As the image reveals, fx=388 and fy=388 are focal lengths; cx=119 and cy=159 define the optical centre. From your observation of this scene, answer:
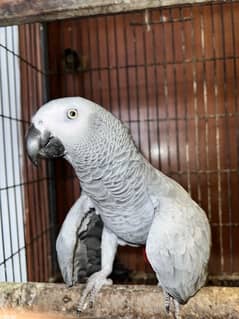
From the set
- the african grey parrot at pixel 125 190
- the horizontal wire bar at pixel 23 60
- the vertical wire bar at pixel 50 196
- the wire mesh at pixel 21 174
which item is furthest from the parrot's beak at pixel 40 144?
the vertical wire bar at pixel 50 196

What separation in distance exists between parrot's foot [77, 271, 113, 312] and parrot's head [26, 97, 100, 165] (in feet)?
1.49

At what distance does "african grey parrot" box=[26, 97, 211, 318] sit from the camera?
1.08 meters

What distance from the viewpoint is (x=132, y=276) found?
7.64 feet

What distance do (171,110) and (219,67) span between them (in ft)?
1.19

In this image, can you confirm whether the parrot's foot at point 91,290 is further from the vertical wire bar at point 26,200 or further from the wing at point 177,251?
the vertical wire bar at point 26,200

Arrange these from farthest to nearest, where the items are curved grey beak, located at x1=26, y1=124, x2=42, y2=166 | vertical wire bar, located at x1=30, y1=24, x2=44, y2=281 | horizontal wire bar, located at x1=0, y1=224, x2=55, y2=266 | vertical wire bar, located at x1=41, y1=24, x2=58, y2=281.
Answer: vertical wire bar, located at x1=41, y1=24, x2=58, y2=281, vertical wire bar, located at x1=30, y1=24, x2=44, y2=281, horizontal wire bar, located at x1=0, y1=224, x2=55, y2=266, curved grey beak, located at x1=26, y1=124, x2=42, y2=166

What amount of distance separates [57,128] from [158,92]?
1336mm

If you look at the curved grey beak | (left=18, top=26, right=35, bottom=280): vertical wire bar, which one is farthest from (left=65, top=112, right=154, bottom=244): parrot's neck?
(left=18, top=26, right=35, bottom=280): vertical wire bar

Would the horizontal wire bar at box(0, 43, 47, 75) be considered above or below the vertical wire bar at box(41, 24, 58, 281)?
above

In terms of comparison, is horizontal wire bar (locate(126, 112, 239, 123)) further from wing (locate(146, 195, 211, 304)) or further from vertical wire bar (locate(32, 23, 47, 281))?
wing (locate(146, 195, 211, 304))

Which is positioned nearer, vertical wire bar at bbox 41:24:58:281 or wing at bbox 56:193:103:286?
wing at bbox 56:193:103:286

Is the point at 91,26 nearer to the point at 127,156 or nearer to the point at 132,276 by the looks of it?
the point at 127,156

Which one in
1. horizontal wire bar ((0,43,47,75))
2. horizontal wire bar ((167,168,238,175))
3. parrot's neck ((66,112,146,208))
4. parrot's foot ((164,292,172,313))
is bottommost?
parrot's foot ((164,292,172,313))

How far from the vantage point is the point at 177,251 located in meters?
1.12
